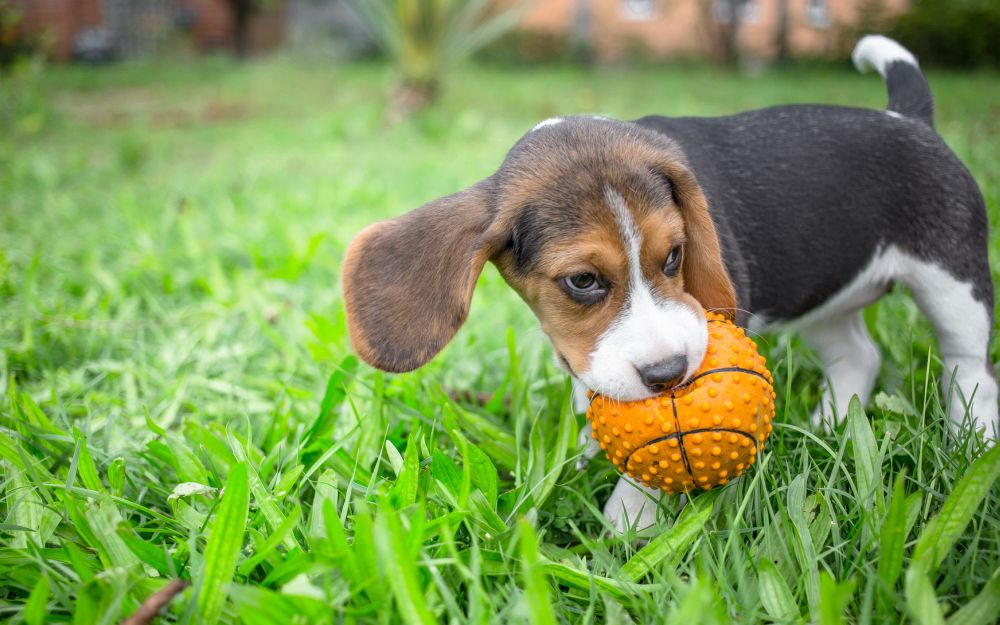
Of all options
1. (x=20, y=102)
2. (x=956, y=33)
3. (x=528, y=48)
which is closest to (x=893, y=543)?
(x=20, y=102)

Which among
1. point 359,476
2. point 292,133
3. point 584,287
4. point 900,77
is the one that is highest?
point 900,77

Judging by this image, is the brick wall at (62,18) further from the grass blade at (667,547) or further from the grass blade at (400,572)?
the grass blade at (667,547)

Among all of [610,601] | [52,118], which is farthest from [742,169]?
[52,118]

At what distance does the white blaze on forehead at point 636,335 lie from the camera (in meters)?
2.24

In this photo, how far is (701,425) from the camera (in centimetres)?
219

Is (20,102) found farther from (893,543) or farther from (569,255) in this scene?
(893,543)

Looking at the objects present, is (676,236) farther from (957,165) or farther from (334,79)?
(334,79)

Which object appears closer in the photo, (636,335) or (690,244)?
(636,335)

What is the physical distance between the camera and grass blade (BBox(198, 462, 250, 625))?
6.49 ft

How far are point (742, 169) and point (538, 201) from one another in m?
0.92

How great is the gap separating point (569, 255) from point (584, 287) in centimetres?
13

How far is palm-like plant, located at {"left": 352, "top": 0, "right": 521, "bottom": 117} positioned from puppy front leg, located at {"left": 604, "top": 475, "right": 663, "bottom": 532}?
957cm

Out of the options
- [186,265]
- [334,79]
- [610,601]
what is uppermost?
[610,601]

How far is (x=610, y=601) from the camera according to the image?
6.62 feet
